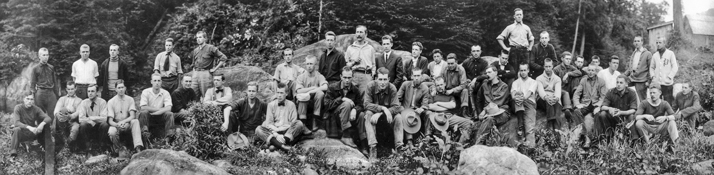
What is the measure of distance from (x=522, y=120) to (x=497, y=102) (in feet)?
1.59

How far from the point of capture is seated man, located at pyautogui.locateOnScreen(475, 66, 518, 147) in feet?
36.5

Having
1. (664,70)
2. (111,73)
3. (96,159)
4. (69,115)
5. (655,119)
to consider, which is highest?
(111,73)

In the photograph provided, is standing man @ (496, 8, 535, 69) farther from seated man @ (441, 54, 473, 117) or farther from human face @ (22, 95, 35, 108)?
human face @ (22, 95, 35, 108)

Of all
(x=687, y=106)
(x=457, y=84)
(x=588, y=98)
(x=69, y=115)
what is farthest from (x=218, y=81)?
(x=687, y=106)

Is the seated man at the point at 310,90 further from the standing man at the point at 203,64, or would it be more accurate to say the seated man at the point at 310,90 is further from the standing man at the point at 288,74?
the standing man at the point at 203,64

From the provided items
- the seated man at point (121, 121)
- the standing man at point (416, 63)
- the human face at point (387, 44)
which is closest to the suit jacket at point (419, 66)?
the standing man at point (416, 63)

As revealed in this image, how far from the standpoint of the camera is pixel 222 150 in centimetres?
1065

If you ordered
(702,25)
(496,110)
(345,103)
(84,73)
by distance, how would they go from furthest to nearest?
1. (702,25)
2. (84,73)
3. (496,110)
4. (345,103)

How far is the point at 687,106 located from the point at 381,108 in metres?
5.24

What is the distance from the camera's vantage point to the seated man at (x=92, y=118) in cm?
1091

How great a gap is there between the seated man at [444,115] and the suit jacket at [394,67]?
0.84 m

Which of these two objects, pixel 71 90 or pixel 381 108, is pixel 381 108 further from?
pixel 71 90

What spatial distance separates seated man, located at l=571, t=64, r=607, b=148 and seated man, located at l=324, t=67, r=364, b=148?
3.56 meters

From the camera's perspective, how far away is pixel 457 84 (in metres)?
11.8
